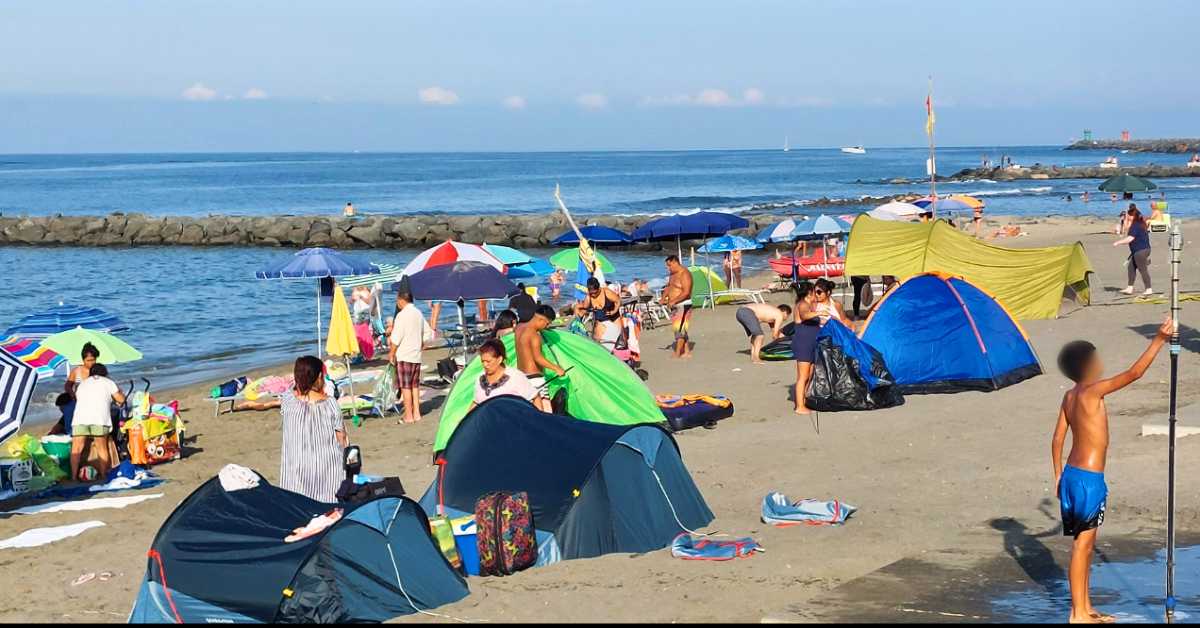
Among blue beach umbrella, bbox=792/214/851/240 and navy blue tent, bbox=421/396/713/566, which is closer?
navy blue tent, bbox=421/396/713/566

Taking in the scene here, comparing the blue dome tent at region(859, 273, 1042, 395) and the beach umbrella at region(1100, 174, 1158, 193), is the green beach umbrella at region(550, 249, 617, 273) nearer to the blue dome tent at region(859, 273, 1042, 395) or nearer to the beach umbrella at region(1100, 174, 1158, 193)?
the beach umbrella at region(1100, 174, 1158, 193)

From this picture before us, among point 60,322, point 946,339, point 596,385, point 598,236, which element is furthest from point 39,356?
point 598,236

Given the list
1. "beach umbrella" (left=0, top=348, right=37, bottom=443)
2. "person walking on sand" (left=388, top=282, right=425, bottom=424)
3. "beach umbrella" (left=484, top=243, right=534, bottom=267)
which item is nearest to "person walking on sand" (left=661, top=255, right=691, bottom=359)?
"beach umbrella" (left=484, top=243, right=534, bottom=267)

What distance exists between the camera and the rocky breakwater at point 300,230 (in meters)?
50.2

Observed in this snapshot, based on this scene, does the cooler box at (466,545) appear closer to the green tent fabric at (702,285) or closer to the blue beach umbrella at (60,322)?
the blue beach umbrella at (60,322)

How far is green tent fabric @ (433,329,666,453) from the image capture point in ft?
36.0

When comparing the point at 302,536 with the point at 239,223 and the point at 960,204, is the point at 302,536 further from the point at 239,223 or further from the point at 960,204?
the point at 239,223

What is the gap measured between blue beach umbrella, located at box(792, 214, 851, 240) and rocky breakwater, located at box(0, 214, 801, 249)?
2104cm

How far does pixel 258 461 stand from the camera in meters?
13.0

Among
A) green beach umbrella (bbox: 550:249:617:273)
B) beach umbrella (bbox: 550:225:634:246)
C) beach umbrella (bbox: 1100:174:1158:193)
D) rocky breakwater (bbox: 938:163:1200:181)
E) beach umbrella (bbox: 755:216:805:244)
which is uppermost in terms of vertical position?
beach umbrella (bbox: 1100:174:1158:193)

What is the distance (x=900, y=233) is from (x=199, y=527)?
12.5m

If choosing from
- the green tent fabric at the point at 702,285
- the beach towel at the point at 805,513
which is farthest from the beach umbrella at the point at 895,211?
the beach towel at the point at 805,513

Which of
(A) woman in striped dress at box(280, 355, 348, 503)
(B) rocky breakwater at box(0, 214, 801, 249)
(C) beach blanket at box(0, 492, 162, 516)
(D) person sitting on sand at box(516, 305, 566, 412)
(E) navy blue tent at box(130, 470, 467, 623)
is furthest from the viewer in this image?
(B) rocky breakwater at box(0, 214, 801, 249)

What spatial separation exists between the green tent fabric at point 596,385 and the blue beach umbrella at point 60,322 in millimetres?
5672
